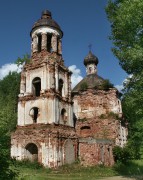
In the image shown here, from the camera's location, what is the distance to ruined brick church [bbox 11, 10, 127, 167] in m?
19.3

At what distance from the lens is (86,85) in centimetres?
2727

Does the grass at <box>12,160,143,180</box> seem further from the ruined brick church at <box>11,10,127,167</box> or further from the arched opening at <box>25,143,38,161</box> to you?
the arched opening at <box>25,143,38,161</box>

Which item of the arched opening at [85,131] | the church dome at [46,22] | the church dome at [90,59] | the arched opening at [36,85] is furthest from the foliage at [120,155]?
the church dome at [90,59]

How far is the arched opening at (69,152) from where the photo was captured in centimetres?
1949

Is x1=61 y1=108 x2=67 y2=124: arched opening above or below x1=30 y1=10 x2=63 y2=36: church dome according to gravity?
below

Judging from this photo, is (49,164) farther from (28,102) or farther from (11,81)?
(11,81)

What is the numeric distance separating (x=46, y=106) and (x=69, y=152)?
430 centimetres

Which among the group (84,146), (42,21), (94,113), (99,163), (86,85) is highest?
(42,21)

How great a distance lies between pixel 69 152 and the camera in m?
19.9

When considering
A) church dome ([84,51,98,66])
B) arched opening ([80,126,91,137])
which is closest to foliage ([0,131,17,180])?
arched opening ([80,126,91,137])

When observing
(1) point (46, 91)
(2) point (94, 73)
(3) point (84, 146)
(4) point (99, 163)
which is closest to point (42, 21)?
(1) point (46, 91)

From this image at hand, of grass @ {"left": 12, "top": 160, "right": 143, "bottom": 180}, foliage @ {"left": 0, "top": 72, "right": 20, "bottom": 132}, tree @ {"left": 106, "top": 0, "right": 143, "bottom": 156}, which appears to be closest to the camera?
tree @ {"left": 106, "top": 0, "right": 143, "bottom": 156}

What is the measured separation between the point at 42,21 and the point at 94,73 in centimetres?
1054

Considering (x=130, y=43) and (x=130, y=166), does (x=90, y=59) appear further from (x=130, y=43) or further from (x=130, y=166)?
(x=130, y=43)
